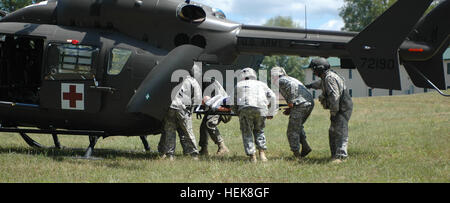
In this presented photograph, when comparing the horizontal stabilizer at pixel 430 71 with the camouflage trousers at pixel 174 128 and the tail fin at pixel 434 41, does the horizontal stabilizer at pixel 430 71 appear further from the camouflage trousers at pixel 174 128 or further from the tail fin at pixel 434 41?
the camouflage trousers at pixel 174 128

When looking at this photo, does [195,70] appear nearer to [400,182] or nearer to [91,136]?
[91,136]

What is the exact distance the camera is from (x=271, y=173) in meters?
7.03

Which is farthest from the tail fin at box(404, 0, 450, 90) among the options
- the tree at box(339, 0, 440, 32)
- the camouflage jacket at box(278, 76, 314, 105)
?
the tree at box(339, 0, 440, 32)

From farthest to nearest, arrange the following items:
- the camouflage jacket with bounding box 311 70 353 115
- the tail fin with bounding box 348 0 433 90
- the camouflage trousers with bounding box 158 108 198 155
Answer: the camouflage trousers with bounding box 158 108 198 155, the camouflage jacket with bounding box 311 70 353 115, the tail fin with bounding box 348 0 433 90

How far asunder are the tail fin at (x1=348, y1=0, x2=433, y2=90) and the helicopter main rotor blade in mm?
3008

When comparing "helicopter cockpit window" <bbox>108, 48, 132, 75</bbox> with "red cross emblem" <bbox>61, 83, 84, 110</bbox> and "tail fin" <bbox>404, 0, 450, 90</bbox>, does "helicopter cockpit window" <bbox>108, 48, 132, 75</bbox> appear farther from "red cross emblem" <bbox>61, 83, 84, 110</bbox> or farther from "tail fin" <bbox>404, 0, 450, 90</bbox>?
"tail fin" <bbox>404, 0, 450, 90</bbox>

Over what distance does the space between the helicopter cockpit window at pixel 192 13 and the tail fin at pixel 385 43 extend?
113 inches

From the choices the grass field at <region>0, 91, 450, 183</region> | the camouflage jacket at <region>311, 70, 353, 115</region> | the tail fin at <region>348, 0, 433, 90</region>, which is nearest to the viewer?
the grass field at <region>0, 91, 450, 183</region>

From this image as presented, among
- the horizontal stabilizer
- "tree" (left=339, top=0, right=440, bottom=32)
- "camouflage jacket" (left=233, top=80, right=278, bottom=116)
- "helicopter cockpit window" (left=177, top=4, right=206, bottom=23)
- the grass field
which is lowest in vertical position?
the grass field

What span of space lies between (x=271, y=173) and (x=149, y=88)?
2.49 meters

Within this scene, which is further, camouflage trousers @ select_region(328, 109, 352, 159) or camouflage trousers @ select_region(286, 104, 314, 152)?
camouflage trousers @ select_region(286, 104, 314, 152)

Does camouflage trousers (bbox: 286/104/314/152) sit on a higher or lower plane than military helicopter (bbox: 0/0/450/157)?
lower

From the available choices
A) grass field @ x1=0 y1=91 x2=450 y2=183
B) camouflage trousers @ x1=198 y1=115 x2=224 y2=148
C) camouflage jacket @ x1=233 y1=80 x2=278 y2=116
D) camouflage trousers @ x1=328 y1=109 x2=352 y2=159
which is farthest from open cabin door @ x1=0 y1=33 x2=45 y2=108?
camouflage trousers @ x1=328 y1=109 x2=352 y2=159

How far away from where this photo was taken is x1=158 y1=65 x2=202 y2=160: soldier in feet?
27.4
